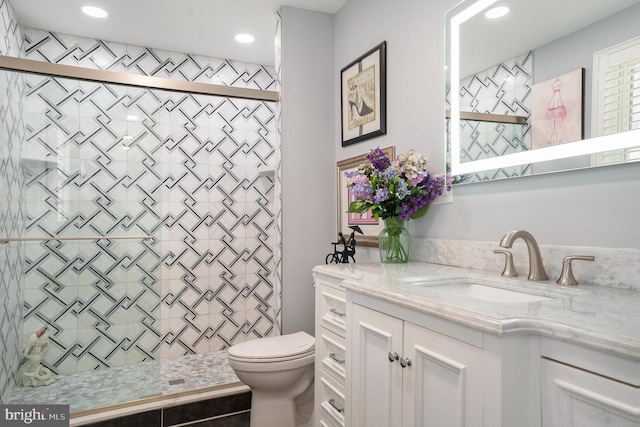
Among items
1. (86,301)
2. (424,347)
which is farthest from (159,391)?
(424,347)

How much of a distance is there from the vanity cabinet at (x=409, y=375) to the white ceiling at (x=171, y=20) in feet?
7.28

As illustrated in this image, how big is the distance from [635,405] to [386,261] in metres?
1.24

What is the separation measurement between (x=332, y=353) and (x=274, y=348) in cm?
53

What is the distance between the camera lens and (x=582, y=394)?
0.70 meters

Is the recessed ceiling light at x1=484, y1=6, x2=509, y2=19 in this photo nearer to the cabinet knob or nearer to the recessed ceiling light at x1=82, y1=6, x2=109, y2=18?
the cabinet knob

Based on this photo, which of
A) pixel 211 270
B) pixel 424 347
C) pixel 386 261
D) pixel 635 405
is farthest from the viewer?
pixel 211 270

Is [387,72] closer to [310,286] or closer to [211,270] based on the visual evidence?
[310,286]

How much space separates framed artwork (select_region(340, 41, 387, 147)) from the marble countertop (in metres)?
1.11

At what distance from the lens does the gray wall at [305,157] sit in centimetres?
258

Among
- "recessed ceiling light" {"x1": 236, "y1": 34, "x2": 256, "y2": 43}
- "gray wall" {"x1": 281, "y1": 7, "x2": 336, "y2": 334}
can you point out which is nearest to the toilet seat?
"gray wall" {"x1": 281, "y1": 7, "x2": 336, "y2": 334}

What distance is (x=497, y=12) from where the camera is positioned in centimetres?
148

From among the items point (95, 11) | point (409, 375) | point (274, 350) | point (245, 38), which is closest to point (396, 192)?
point (409, 375)

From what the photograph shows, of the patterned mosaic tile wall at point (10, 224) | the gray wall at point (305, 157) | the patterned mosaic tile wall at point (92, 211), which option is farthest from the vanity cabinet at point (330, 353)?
the patterned mosaic tile wall at point (10, 224)

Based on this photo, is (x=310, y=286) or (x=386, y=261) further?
(x=310, y=286)
